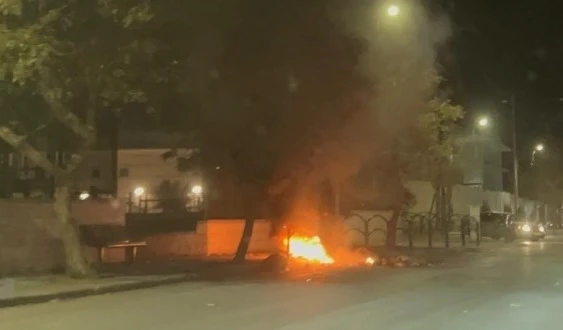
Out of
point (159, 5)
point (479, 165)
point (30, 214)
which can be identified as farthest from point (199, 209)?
point (479, 165)

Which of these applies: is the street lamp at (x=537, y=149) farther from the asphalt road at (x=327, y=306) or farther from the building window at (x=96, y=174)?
the asphalt road at (x=327, y=306)

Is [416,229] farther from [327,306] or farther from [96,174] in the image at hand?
[327,306]

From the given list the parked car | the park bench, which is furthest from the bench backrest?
the parked car

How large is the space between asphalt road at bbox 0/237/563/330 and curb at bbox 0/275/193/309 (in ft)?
1.71

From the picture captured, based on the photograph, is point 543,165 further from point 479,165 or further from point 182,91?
point 182,91

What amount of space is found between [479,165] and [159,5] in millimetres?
62783

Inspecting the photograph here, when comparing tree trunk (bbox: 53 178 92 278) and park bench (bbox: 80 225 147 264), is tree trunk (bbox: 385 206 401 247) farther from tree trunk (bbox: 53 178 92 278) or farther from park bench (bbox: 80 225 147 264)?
tree trunk (bbox: 53 178 92 278)

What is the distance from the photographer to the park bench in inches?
1085

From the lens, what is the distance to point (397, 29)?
117ft

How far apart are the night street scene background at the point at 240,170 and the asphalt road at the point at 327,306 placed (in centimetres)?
7

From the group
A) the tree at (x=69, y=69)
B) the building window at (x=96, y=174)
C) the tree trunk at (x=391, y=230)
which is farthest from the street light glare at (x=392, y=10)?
the building window at (x=96, y=174)

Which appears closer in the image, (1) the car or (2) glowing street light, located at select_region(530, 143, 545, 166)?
(1) the car

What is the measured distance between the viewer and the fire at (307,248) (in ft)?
107

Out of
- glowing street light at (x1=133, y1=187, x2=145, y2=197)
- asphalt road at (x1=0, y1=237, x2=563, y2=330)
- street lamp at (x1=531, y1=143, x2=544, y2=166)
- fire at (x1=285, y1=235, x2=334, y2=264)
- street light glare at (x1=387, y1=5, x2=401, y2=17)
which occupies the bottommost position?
asphalt road at (x1=0, y1=237, x2=563, y2=330)
